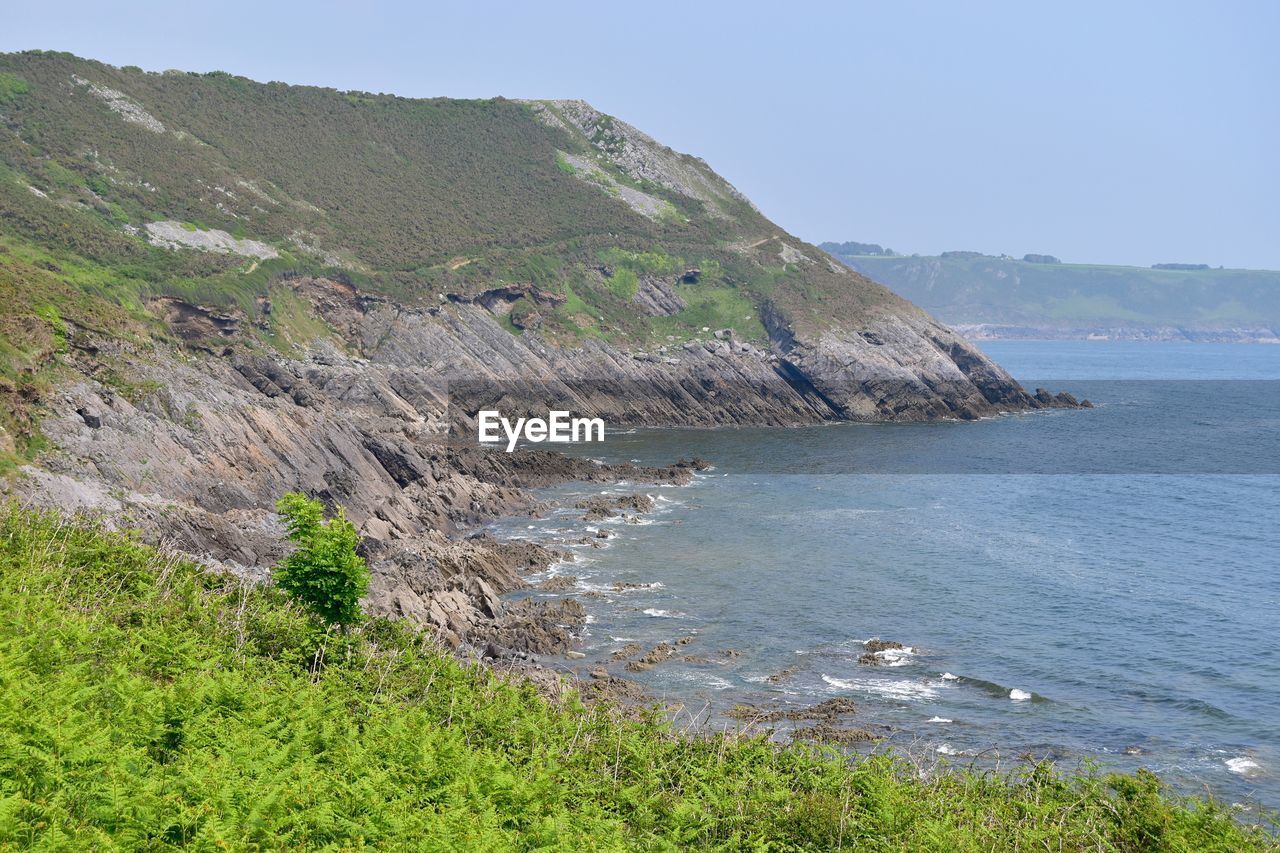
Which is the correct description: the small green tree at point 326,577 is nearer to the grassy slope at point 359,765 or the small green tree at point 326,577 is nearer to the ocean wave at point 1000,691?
the grassy slope at point 359,765

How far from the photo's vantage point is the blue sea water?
3922cm

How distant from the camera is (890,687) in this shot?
4256 centimetres

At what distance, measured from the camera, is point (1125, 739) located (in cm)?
3778

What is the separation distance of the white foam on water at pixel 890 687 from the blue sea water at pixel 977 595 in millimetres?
A: 118

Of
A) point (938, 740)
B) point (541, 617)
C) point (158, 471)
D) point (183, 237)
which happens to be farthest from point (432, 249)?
point (938, 740)

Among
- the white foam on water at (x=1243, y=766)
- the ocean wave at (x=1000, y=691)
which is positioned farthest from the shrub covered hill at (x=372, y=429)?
the ocean wave at (x=1000, y=691)

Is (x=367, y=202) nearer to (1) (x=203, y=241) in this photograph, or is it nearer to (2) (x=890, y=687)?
(1) (x=203, y=241)

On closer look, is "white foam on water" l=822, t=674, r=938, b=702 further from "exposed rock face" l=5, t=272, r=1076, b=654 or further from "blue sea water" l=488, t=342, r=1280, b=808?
"exposed rock face" l=5, t=272, r=1076, b=654

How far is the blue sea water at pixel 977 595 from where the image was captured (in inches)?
1544

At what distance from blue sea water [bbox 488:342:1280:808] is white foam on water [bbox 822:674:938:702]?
0.12 meters

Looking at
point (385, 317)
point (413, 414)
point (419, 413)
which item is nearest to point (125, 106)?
point (385, 317)

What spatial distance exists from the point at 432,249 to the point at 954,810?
4619 inches

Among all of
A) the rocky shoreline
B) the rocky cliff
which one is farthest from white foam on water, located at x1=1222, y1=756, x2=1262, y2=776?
the rocky cliff

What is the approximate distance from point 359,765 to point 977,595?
40.2 m
